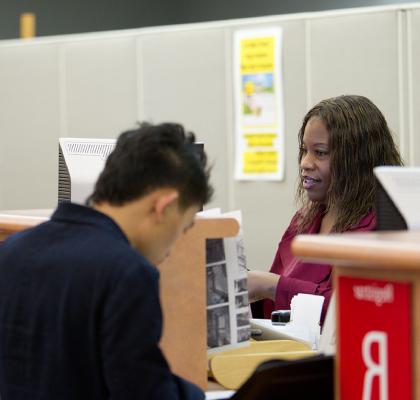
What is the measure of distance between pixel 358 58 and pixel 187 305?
99.9 inches

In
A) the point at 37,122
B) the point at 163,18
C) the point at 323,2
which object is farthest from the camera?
the point at 163,18

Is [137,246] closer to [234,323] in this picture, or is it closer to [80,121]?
[234,323]

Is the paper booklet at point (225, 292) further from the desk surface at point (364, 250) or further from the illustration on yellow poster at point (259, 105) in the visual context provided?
the illustration on yellow poster at point (259, 105)

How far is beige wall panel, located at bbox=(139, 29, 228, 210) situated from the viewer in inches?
175

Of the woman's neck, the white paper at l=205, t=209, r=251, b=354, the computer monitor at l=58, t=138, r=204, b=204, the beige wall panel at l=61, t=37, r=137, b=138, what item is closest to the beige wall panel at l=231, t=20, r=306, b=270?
the beige wall panel at l=61, t=37, r=137, b=138

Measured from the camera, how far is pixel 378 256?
114 centimetres

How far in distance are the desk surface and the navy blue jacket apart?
0.90 feet

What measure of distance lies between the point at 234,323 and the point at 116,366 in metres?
0.63

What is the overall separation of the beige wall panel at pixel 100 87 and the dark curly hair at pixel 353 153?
2.16 meters

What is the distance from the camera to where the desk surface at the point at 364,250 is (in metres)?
1.12

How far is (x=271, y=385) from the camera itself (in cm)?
135

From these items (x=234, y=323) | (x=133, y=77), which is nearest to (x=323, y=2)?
(x=133, y=77)

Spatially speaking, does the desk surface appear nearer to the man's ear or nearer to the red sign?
the red sign

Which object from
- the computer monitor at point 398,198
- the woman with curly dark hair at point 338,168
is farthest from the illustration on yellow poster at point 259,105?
the computer monitor at point 398,198
